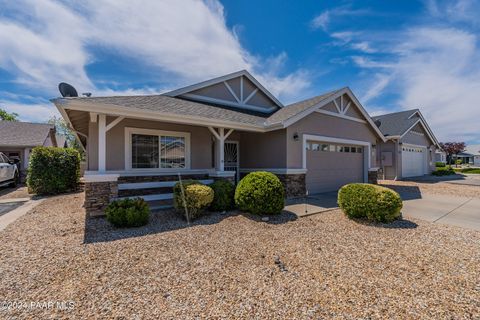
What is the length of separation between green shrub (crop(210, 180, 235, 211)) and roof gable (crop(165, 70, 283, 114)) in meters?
6.02

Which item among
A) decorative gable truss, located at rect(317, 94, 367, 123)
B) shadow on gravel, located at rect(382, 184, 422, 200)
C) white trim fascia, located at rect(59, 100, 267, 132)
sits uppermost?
decorative gable truss, located at rect(317, 94, 367, 123)

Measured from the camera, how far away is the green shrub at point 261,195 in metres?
6.15

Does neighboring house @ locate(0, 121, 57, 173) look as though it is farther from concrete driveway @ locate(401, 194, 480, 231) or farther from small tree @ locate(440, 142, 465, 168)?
small tree @ locate(440, 142, 465, 168)

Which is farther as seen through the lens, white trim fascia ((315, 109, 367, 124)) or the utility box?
the utility box

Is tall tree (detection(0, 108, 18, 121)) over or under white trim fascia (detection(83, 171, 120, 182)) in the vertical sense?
over

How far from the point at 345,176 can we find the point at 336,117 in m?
3.13

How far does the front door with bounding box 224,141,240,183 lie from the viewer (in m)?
A: 11.2

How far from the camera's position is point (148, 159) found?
28.1 ft

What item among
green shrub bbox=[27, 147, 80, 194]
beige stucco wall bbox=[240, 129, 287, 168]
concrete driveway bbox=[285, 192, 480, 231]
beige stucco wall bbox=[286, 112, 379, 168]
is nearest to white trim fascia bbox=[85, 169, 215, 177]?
beige stucco wall bbox=[240, 129, 287, 168]

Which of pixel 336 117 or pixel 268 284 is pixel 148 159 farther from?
pixel 336 117

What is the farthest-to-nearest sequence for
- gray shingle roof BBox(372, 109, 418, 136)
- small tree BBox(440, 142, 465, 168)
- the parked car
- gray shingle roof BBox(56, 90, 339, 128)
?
small tree BBox(440, 142, 465, 168)
gray shingle roof BBox(372, 109, 418, 136)
the parked car
gray shingle roof BBox(56, 90, 339, 128)

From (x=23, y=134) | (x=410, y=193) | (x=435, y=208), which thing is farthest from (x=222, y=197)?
(x=23, y=134)

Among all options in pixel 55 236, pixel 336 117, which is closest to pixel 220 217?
pixel 55 236

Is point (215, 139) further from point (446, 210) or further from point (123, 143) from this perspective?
point (446, 210)
